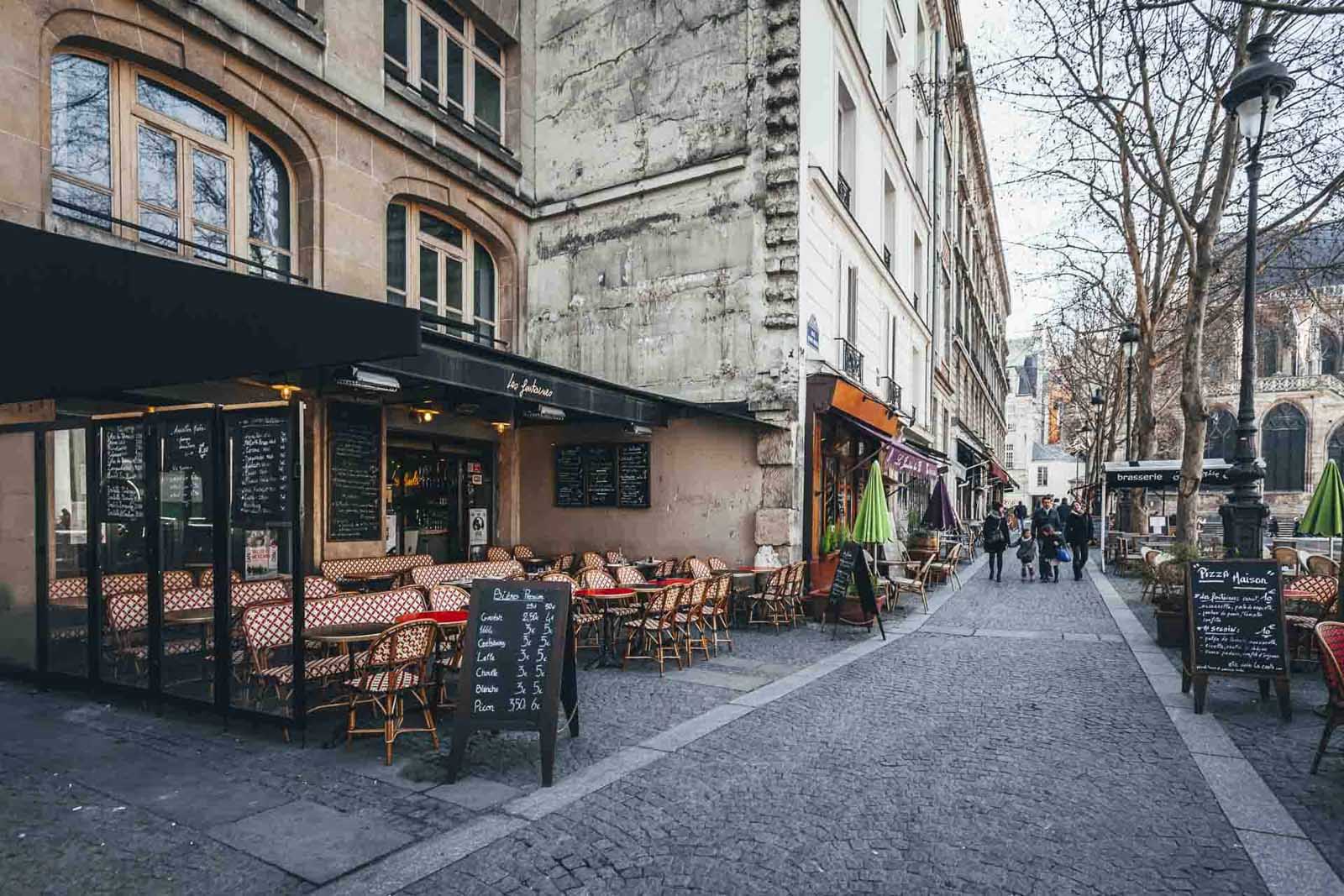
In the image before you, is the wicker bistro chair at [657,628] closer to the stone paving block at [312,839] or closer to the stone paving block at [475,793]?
the stone paving block at [475,793]

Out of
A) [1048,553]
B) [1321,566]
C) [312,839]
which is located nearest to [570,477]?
[312,839]

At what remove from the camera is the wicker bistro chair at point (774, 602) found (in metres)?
10.7

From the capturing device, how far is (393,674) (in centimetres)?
536

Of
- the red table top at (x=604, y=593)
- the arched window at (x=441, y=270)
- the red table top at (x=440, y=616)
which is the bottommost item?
the red table top at (x=604, y=593)

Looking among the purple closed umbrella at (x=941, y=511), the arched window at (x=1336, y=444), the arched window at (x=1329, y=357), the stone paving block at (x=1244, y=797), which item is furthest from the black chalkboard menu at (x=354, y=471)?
the arched window at (x=1336, y=444)

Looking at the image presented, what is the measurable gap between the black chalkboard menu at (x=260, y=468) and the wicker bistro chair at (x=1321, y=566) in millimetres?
12850

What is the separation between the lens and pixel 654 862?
3.85 metres

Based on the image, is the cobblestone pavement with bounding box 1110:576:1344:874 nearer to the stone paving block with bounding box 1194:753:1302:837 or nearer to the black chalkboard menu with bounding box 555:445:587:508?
the stone paving block with bounding box 1194:753:1302:837

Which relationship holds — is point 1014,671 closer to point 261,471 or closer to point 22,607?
point 261,471

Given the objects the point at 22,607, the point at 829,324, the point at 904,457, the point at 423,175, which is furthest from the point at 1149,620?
the point at 22,607

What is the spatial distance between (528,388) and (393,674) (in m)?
3.67

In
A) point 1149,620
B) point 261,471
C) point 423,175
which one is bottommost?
point 1149,620

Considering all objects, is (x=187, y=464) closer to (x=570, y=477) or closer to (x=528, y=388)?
(x=528, y=388)

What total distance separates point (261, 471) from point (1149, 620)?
40.2 feet
